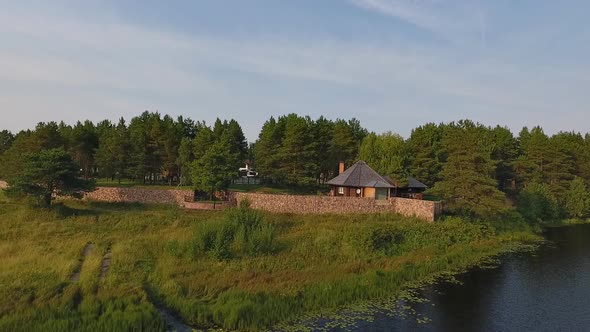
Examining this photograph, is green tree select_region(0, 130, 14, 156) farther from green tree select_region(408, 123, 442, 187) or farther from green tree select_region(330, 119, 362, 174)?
green tree select_region(408, 123, 442, 187)

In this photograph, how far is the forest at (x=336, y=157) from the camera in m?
50.2

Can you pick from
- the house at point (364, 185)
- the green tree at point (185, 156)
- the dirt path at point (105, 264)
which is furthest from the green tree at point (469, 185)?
the dirt path at point (105, 264)

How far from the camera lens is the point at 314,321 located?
23.0 meters

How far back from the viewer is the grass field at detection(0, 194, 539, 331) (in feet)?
71.9

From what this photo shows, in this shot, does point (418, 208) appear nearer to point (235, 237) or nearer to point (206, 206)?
point (235, 237)

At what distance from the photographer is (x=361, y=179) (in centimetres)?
5278

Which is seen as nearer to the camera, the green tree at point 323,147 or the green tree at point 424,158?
the green tree at point 424,158

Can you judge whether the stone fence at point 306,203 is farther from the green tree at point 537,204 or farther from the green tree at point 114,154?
the green tree at point 537,204

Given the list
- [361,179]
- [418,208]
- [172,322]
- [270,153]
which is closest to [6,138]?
[270,153]

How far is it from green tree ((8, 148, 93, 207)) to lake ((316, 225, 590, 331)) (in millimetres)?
31629

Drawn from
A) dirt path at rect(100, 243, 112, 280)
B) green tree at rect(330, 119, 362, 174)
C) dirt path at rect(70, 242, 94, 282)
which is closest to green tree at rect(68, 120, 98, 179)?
green tree at rect(330, 119, 362, 174)

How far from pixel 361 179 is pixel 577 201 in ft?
125

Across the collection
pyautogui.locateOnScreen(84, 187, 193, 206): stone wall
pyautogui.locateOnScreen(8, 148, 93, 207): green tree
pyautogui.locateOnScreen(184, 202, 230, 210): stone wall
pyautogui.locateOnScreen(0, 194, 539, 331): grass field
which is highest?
pyautogui.locateOnScreen(8, 148, 93, 207): green tree

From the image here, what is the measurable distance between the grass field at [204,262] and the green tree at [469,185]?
2532mm
